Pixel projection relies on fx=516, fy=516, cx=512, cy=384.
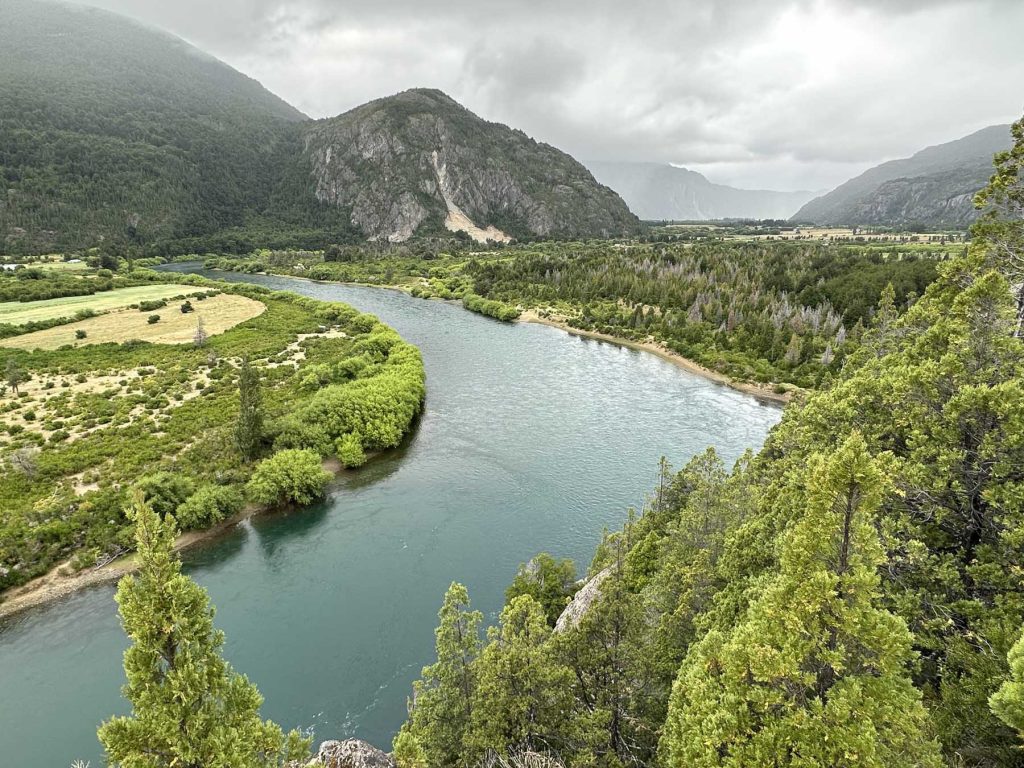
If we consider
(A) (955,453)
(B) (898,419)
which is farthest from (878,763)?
(B) (898,419)

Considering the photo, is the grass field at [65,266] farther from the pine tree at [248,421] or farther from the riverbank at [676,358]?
the pine tree at [248,421]

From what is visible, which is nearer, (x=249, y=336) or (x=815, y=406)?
(x=815, y=406)

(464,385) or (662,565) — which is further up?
(662,565)

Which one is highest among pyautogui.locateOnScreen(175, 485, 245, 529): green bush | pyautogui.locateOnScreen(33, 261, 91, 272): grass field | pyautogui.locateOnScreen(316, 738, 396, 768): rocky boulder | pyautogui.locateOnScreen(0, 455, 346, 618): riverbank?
pyautogui.locateOnScreen(316, 738, 396, 768): rocky boulder

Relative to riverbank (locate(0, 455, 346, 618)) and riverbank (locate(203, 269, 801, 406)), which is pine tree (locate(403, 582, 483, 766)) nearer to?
riverbank (locate(0, 455, 346, 618))

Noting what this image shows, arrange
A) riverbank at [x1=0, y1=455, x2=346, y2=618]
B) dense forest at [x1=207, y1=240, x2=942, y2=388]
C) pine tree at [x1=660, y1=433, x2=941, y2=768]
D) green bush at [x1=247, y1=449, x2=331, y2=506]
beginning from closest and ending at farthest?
pine tree at [x1=660, y1=433, x2=941, y2=768] < riverbank at [x1=0, y1=455, x2=346, y2=618] < green bush at [x1=247, y1=449, x2=331, y2=506] < dense forest at [x1=207, y1=240, x2=942, y2=388]

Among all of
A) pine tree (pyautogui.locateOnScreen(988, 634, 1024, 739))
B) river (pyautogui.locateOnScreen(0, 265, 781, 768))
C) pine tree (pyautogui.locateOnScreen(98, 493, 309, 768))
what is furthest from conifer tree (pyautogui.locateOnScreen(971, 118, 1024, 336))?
river (pyautogui.locateOnScreen(0, 265, 781, 768))

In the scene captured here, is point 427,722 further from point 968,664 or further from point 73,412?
point 73,412

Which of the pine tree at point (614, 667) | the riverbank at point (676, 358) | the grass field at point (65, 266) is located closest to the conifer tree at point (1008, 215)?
the pine tree at point (614, 667)
